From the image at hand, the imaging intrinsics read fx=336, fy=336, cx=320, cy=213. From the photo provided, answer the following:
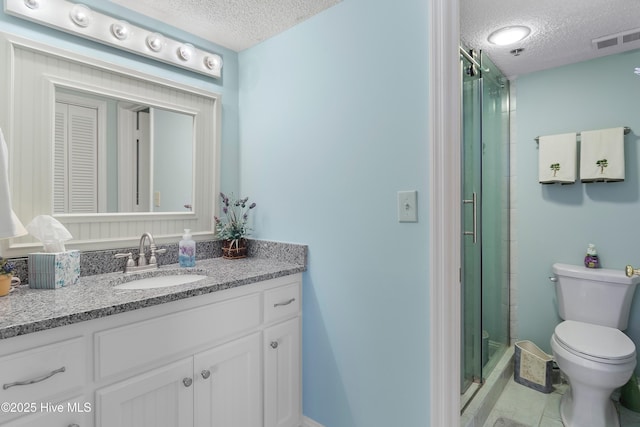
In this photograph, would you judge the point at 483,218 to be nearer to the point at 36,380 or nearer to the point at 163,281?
the point at 163,281

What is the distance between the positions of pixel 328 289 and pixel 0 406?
3.82 feet

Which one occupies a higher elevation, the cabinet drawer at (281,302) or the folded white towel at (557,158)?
the folded white towel at (557,158)

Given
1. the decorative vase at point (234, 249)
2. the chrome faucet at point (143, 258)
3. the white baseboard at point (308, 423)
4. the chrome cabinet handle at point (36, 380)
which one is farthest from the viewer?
the decorative vase at point (234, 249)

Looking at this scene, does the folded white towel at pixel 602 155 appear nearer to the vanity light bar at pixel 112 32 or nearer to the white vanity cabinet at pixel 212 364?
the white vanity cabinet at pixel 212 364

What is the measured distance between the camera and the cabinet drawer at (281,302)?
1.53m

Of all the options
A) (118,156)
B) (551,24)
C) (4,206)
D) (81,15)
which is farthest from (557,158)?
(4,206)

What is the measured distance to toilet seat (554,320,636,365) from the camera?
168cm

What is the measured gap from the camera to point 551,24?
185 centimetres

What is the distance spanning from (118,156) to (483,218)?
6.99 feet

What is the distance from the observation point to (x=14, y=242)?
4.28 ft

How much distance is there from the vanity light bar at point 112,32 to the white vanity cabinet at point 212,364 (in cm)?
126

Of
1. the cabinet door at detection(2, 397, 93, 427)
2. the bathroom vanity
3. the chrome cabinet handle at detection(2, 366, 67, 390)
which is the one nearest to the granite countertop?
the bathroom vanity

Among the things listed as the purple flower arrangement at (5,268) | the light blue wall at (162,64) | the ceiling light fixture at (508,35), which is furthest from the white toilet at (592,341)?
the purple flower arrangement at (5,268)

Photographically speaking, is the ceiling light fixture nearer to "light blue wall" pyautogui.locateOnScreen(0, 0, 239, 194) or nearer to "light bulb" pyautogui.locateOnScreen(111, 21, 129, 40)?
"light blue wall" pyautogui.locateOnScreen(0, 0, 239, 194)
